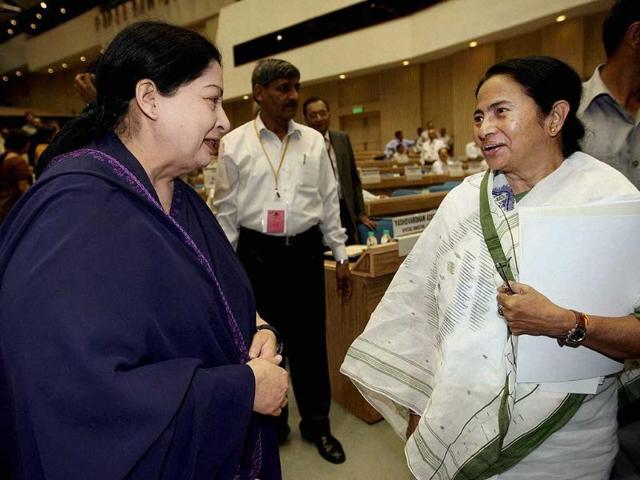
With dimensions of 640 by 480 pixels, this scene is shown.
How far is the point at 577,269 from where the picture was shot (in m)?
0.90

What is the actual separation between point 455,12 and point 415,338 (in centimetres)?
886

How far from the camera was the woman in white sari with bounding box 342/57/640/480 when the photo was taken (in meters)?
0.95

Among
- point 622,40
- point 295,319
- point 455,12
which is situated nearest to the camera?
point 622,40

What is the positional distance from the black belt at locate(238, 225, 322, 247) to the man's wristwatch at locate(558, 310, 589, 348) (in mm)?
1303

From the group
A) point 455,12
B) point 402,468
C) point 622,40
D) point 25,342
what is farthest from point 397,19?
point 25,342

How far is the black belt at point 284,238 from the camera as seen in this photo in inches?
80.0

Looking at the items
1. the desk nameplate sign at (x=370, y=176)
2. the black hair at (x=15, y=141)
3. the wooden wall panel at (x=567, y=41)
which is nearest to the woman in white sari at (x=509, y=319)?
the desk nameplate sign at (x=370, y=176)

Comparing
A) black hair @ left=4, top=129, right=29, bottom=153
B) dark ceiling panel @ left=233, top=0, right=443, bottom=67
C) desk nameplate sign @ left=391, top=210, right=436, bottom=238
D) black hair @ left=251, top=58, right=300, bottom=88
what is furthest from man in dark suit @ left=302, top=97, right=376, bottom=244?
dark ceiling panel @ left=233, top=0, right=443, bottom=67

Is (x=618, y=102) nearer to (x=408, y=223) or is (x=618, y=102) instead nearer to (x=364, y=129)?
(x=408, y=223)

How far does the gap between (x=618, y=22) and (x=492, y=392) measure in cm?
141

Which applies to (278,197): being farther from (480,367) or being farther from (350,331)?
(480,367)

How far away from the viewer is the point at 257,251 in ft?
6.71

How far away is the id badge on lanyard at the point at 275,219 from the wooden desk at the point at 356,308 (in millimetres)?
494

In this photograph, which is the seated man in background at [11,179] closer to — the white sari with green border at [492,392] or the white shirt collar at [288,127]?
the white shirt collar at [288,127]
